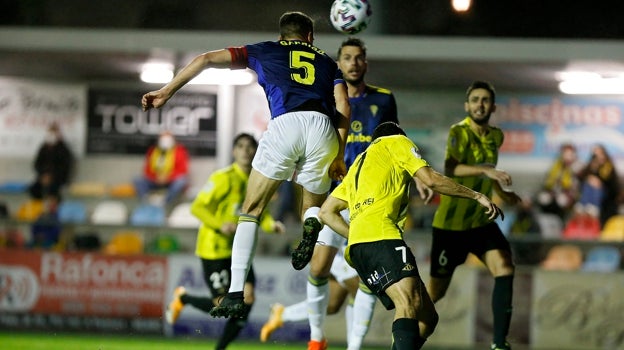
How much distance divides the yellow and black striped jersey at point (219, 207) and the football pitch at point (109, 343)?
8.67 ft

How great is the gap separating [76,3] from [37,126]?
2.34 metres

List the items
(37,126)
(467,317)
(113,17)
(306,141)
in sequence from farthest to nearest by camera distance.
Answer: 1. (37,126)
2. (113,17)
3. (467,317)
4. (306,141)

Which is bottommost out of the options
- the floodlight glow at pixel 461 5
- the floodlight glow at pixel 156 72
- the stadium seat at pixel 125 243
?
the stadium seat at pixel 125 243

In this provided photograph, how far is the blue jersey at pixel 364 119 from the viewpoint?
9586mm

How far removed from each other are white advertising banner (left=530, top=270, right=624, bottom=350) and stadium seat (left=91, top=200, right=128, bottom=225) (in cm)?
707

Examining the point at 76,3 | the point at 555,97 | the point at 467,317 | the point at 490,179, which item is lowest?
the point at 467,317

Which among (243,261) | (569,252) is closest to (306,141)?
(243,261)

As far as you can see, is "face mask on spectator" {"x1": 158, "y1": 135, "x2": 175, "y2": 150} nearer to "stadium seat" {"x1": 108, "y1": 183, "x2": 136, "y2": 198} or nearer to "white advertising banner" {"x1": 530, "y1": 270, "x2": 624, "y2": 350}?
"stadium seat" {"x1": 108, "y1": 183, "x2": 136, "y2": 198}

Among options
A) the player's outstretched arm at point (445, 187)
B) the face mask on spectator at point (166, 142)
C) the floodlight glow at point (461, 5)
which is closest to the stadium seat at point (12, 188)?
the face mask on spectator at point (166, 142)

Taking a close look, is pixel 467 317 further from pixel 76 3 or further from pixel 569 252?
pixel 76 3

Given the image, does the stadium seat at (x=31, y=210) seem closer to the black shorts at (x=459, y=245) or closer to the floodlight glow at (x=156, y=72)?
the floodlight glow at (x=156, y=72)

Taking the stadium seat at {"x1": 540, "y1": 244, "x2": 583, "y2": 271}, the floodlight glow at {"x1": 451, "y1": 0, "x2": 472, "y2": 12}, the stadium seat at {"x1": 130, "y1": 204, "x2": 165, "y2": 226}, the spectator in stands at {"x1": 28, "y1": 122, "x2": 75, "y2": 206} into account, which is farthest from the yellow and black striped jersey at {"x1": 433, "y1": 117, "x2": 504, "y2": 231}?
the spectator in stands at {"x1": 28, "y1": 122, "x2": 75, "y2": 206}

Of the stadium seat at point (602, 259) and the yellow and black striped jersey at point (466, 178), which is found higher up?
the yellow and black striped jersey at point (466, 178)

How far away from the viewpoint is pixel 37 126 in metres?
19.1
